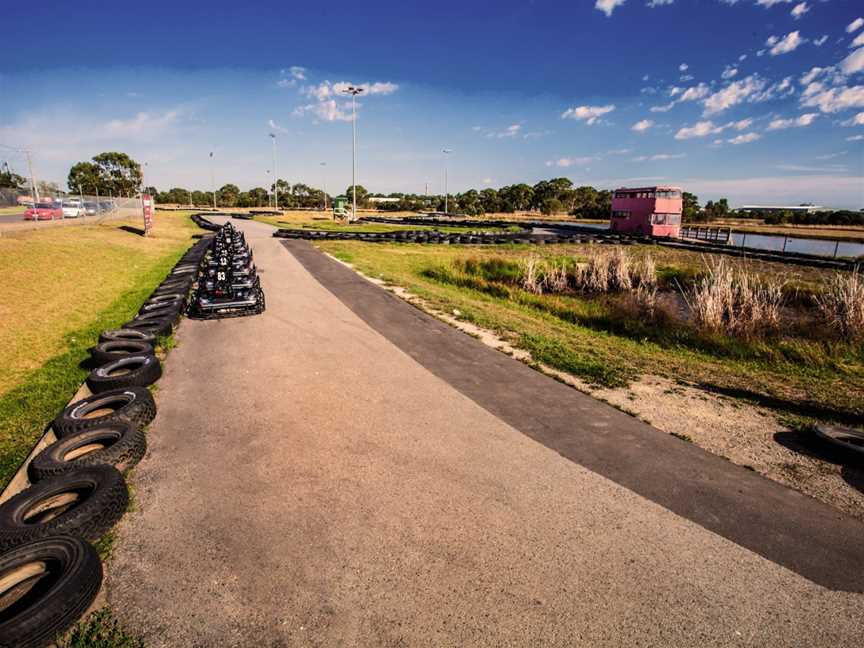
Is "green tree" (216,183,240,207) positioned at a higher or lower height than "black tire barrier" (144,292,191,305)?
higher

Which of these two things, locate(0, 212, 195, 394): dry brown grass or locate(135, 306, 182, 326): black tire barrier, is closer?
locate(0, 212, 195, 394): dry brown grass

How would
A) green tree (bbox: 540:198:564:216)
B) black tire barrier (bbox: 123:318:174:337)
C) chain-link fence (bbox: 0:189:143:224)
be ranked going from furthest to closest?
green tree (bbox: 540:198:564:216)
chain-link fence (bbox: 0:189:143:224)
black tire barrier (bbox: 123:318:174:337)

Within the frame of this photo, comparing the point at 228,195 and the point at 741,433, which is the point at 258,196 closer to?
the point at 228,195

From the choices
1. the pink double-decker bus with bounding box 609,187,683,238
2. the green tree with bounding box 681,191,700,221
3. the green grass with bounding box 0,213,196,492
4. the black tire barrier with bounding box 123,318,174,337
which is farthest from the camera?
the green tree with bounding box 681,191,700,221

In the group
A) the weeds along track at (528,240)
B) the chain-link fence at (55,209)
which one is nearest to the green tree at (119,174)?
the chain-link fence at (55,209)

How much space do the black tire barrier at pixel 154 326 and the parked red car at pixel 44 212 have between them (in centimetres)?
3434

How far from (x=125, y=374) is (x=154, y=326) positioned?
298 centimetres

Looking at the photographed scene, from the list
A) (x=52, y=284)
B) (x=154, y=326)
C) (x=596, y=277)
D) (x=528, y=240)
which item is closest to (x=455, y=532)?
→ (x=154, y=326)

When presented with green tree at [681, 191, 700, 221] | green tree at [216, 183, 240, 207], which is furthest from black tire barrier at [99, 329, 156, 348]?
green tree at [216, 183, 240, 207]

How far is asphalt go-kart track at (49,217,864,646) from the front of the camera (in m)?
3.22

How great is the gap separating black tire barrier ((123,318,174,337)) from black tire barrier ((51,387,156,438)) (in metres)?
3.28

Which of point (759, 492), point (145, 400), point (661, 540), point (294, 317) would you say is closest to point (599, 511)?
point (661, 540)

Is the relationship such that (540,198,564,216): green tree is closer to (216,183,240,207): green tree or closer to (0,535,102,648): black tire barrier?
(216,183,240,207): green tree

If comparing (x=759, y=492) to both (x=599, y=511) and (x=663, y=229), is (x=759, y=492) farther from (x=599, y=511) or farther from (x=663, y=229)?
(x=663, y=229)
